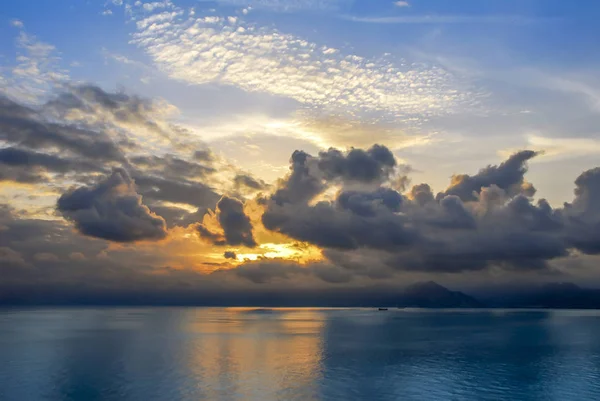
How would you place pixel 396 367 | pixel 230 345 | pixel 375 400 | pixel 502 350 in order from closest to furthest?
pixel 375 400
pixel 396 367
pixel 502 350
pixel 230 345

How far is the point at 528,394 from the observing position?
234ft

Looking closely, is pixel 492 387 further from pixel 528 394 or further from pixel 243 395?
pixel 243 395

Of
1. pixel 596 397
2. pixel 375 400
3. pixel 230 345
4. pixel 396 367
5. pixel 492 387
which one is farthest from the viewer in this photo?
pixel 230 345

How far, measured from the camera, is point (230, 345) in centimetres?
14262

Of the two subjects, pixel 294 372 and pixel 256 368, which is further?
pixel 256 368

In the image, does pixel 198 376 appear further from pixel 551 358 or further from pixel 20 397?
pixel 551 358

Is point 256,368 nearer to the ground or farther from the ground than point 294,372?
nearer to the ground

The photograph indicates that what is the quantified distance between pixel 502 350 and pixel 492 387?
2374 inches

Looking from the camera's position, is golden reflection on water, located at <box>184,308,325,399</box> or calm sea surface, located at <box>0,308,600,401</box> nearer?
calm sea surface, located at <box>0,308,600,401</box>

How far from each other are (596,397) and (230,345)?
3787 inches

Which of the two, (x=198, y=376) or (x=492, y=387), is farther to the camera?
(x=198, y=376)

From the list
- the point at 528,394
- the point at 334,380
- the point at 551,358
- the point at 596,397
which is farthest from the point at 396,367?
the point at 551,358

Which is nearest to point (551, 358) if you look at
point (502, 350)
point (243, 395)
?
point (502, 350)

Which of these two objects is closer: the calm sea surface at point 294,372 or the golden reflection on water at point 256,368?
the calm sea surface at point 294,372
